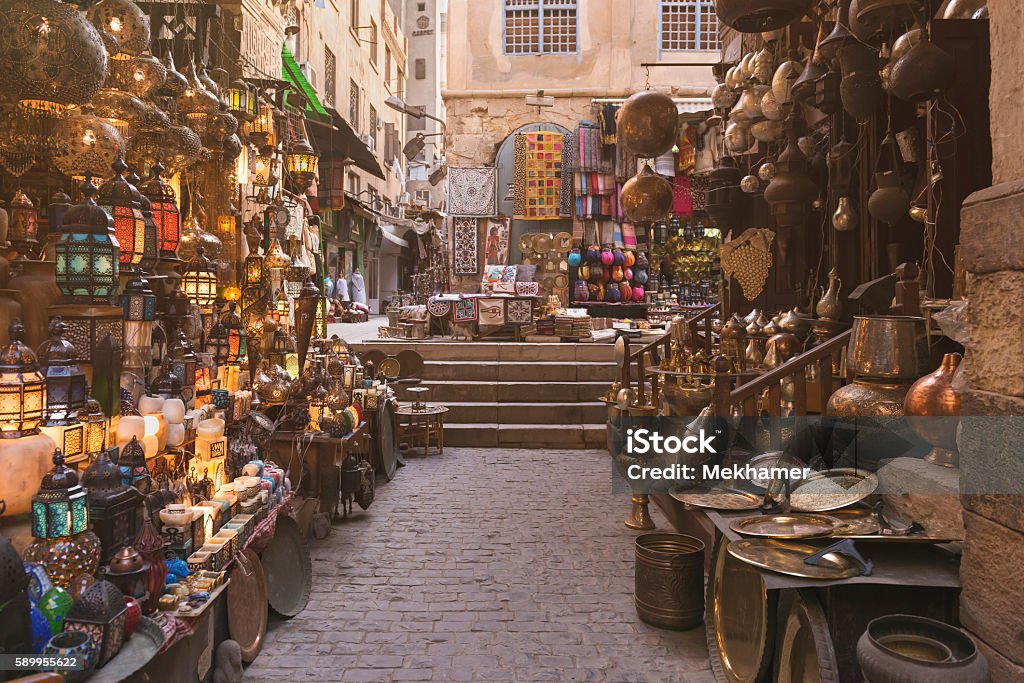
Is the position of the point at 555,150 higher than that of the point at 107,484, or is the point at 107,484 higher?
the point at 555,150

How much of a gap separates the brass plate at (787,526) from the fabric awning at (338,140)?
11.2 meters

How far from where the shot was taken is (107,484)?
2.75m

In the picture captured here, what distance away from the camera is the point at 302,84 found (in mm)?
12008

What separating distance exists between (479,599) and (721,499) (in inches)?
64.5

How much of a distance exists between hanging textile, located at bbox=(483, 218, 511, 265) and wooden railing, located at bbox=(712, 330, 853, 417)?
1157 cm

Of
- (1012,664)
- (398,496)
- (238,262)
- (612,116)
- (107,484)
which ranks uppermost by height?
(612,116)

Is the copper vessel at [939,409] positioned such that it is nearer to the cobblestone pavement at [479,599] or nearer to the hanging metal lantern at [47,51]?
the cobblestone pavement at [479,599]

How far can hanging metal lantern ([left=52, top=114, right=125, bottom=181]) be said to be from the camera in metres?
3.62

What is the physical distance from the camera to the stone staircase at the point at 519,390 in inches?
367

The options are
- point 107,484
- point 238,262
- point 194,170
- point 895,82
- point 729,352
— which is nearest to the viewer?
point 107,484

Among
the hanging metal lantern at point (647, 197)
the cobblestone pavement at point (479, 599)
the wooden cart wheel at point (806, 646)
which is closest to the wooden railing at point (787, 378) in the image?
the cobblestone pavement at point (479, 599)

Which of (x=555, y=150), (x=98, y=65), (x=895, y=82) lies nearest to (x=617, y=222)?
(x=555, y=150)

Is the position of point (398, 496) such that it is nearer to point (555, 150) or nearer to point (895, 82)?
point (895, 82)

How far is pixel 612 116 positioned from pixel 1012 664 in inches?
562
